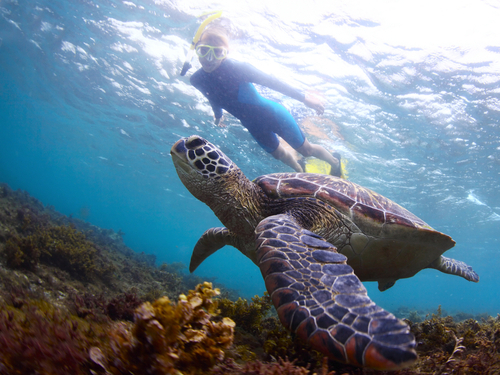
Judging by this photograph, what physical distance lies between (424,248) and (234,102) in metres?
5.35

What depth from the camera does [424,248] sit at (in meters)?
3.03

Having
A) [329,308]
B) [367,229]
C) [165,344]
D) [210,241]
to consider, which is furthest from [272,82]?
[165,344]

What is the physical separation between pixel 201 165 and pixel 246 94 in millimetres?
3948

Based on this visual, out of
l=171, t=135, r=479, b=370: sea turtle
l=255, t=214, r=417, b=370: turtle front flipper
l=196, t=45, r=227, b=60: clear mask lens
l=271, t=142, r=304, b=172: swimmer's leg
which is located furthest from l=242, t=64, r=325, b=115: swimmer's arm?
l=255, t=214, r=417, b=370: turtle front flipper

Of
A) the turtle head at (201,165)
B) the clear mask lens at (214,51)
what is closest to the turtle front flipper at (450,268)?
the turtle head at (201,165)

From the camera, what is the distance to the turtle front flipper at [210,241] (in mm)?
3826

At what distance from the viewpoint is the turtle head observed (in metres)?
2.79

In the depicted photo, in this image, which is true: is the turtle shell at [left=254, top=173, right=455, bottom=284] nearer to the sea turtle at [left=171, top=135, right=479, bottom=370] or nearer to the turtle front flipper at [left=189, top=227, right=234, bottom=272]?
the sea turtle at [left=171, top=135, right=479, bottom=370]

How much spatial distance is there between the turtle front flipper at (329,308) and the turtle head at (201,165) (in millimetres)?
1165

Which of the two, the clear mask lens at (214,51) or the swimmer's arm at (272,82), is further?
the swimmer's arm at (272,82)

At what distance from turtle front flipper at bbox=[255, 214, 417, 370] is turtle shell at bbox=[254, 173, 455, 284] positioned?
3.38 ft

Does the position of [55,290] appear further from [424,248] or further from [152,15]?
[152,15]

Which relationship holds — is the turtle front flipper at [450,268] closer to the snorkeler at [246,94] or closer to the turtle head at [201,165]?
the snorkeler at [246,94]

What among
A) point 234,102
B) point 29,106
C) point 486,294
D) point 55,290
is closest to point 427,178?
point 234,102
